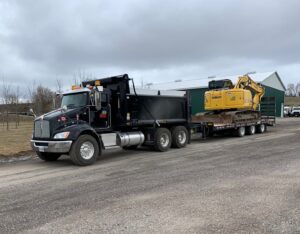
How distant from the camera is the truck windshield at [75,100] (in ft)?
38.6

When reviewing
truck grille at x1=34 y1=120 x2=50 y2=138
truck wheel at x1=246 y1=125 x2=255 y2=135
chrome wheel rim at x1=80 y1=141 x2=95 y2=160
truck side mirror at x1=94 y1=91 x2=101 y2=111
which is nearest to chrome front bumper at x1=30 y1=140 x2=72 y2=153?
truck grille at x1=34 y1=120 x2=50 y2=138

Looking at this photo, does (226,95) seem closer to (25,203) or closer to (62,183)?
(62,183)

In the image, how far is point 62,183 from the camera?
8422 mm

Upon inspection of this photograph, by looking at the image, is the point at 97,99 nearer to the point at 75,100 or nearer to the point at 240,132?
the point at 75,100

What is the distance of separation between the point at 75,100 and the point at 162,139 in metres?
4.27

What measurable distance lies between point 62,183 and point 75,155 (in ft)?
7.67

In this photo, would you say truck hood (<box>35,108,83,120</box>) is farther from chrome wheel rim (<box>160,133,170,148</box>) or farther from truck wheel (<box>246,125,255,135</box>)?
truck wheel (<box>246,125,255,135</box>)

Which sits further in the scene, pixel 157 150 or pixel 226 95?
pixel 226 95

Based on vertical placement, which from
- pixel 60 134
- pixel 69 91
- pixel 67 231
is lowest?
pixel 67 231

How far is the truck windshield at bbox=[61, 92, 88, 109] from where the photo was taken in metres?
11.8

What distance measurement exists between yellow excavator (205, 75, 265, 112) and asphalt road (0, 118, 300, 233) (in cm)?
953

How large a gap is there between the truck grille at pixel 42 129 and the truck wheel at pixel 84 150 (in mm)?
992

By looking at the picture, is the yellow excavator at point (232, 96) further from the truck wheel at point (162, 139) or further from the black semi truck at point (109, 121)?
the truck wheel at point (162, 139)

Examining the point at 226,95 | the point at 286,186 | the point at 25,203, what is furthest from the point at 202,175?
the point at 226,95
